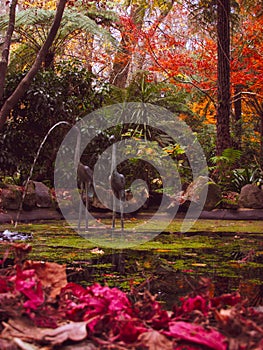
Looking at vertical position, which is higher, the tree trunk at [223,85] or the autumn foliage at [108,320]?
the tree trunk at [223,85]

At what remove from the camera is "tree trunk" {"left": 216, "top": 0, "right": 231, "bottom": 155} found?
287 inches

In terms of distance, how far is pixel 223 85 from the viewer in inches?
290

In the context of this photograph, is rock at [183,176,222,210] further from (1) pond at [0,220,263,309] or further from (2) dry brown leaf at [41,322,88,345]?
(2) dry brown leaf at [41,322,88,345]

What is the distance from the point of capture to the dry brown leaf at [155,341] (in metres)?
0.72

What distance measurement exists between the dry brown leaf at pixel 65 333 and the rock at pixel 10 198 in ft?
15.9

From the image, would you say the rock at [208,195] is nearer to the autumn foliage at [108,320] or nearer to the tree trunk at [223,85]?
the tree trunk at [223,85]

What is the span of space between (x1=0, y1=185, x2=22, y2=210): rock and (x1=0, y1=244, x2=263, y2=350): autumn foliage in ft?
15.3

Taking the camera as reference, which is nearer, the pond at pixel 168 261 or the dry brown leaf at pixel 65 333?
the dry brown leaf at pixel 65 333

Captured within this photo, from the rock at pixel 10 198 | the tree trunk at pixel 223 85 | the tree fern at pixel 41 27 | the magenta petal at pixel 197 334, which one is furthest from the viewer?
the tree fern at pixel 41 27

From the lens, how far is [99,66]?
13.9 meters

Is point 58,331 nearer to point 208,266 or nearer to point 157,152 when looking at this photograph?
point 208,266

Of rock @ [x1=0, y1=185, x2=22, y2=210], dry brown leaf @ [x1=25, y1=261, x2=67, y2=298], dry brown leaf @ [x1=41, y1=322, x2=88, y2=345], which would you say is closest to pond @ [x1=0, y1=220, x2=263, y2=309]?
dry brown leaf @ [x1=25, y1=261, x2=67, y2=298]

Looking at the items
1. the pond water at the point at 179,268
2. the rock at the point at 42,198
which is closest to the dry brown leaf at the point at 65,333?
the pond water at the point at 179,268

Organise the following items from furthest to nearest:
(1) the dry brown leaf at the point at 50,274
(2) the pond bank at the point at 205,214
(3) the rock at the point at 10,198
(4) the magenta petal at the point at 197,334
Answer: (2) the pond bank at the point at 205,214, (3) the rock at the point at 10,198, (1) the dry brown leaf at the point at 50,274, (4) the magenta petal at the point at 197,334
